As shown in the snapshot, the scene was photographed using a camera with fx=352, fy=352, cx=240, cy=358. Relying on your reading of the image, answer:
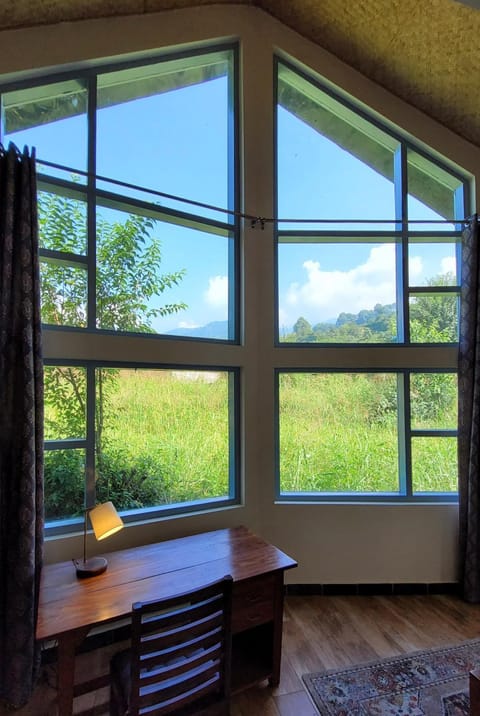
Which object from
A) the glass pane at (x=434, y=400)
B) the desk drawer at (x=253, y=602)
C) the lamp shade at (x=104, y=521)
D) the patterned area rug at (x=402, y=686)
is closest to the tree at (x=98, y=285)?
the lamp shade at (x=104, y=521)

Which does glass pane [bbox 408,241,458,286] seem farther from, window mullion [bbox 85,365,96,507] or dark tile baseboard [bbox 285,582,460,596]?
window mullion [bbox 85,365,96,507]

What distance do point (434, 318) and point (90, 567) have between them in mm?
3088

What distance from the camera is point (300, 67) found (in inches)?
118

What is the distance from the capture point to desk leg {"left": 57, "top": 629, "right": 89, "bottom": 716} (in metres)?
1.43

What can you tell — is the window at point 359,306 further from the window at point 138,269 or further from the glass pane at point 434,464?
the window at point 138,269

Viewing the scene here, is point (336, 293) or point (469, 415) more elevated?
point (336, 293)

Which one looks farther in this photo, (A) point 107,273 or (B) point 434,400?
(B) point 434,400

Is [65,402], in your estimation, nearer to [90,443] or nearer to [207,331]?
[90,443]

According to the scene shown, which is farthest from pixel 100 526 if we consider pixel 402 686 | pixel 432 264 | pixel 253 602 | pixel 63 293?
pixel 432 264

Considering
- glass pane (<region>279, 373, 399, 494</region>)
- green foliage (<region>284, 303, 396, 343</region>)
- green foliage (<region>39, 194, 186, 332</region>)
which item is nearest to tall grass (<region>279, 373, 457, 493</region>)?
glass pane (<region>279, 373, 399, 494</region>)

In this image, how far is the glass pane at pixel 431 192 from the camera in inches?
122

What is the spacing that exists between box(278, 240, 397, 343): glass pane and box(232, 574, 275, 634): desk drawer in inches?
69.0

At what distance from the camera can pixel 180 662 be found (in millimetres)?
1446

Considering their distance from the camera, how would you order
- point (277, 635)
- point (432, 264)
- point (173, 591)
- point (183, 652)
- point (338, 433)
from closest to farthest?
point (183, 652)
point (173, 591)
point (277, 635)
point (338, 433)
point (432, 264)
